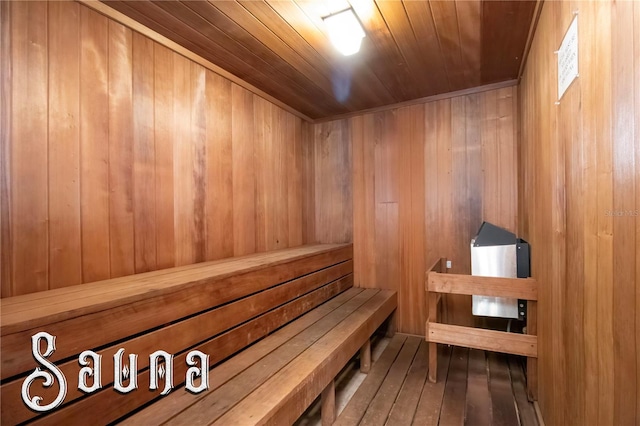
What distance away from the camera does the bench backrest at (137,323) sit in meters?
0.93

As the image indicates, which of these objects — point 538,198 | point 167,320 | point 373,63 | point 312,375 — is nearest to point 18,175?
point 167,320

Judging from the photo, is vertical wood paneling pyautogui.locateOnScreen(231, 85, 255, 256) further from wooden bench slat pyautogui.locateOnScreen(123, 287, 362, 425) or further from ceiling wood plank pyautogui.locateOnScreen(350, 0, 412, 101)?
ceiling wood plank pyautogui.locateOnScreen(350, 0, 412, 101)

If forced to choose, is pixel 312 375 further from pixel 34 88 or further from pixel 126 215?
pixel 34 88

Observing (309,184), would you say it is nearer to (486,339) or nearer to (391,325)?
(391,325)

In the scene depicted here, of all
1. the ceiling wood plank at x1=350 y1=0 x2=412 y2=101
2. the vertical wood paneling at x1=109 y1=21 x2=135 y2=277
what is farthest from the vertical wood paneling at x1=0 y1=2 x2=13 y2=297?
the ceiling wood plank at x1=350 y1=0 x2=412 y2=101

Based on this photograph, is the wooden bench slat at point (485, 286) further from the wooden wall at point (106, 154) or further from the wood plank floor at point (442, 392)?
the wooden wall at point (106, 154)

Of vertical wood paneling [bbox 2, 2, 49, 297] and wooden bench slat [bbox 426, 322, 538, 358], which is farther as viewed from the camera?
wooden bench slat [bbox 426, 322, 538, 358]

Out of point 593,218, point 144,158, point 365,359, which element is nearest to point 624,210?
point 593,218

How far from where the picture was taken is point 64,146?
145 centimetres

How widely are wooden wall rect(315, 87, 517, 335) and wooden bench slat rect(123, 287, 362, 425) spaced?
3.03 feet

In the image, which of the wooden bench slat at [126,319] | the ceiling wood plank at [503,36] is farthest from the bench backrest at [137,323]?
the ceiling wood plank at [503,36]

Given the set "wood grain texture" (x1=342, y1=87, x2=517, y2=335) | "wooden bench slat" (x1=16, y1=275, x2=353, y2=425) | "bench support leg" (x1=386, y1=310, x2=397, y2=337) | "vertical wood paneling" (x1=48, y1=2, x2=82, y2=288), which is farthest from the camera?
"bench support leg" (x1=386, y1=310, x2=397, y2=337)

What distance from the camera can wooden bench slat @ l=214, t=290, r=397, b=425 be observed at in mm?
1207

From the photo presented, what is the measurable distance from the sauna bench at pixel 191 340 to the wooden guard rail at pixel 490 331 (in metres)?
0.55
